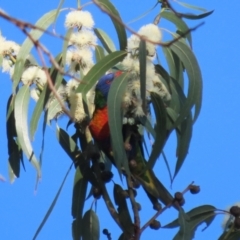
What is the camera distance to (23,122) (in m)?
1.54

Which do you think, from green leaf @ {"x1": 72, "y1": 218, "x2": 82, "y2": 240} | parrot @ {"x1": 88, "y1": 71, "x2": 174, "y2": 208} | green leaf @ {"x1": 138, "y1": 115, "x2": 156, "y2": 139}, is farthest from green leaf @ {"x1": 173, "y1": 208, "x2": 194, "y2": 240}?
green leaf @ {"x1": 72, "y1": 218, "x2": 82, "y2": 240}

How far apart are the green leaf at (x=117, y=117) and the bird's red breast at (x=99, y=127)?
33 centimetres

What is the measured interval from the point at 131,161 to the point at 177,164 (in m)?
0.15

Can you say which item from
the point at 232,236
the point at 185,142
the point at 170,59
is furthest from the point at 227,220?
the point at 170,59

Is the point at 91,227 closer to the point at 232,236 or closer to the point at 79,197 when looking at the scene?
the point at 79,197

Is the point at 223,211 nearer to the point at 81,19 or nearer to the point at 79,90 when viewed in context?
the point at 79,90

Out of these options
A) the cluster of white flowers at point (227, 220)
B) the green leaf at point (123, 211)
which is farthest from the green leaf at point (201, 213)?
the green leaf at point (123, 211)

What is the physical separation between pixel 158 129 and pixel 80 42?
30 cm

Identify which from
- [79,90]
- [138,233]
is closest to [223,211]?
[138,233]

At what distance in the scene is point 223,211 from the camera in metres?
1.61

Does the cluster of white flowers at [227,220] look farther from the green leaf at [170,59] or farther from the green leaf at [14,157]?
the green leaf at [14,157]

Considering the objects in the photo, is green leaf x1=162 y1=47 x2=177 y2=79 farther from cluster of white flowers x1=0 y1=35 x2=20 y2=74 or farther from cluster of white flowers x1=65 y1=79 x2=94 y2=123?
cluster of white flowers x1=0 y1=35 x2=20 y2=74

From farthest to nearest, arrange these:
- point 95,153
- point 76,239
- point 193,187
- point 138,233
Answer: point 76,239 → point 95,153 → point 193,187 → point 138,233

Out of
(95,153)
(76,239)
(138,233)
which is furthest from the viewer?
(76,239)
